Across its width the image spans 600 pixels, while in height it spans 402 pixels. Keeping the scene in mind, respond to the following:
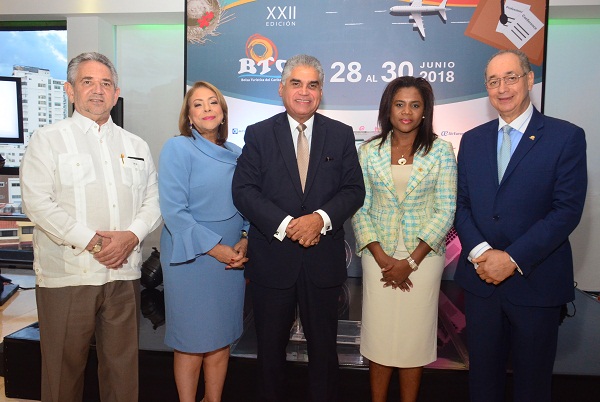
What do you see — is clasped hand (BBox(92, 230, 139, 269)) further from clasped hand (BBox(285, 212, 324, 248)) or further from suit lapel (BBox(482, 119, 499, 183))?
suit lapel (BBox(482, 119, 499, 183))

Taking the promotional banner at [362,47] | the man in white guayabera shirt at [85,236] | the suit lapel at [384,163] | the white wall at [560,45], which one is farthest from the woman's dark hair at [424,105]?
the white wall at [560,45]

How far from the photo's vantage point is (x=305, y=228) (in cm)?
212

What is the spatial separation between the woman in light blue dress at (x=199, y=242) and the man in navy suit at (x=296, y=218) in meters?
0.16

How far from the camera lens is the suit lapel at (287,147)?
2232 millimetres

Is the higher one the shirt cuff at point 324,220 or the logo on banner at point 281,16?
the logo on banner at point 281,16

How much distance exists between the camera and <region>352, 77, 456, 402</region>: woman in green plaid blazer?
7.70 feet

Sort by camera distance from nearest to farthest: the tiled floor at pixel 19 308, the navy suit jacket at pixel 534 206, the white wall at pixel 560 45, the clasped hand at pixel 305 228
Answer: the navy suit jacket at pixel 534 206 < the clasped hand at pixel 305 228 < the tiled floor at pixel 19 308 < the white wall at pixel 560 45

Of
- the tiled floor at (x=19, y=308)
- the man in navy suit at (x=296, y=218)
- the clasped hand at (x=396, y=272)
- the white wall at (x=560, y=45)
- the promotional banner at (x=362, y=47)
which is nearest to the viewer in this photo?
the man in navy suit at (x=296, y=218)

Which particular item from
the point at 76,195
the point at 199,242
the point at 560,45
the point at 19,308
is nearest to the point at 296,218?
the point at 199,242

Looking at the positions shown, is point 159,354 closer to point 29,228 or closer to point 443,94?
point 443,94

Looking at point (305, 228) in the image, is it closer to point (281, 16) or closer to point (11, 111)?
point (281, 16)

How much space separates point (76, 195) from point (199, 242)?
57cm

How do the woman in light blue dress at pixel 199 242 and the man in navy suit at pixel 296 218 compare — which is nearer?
the man in navy suit at pixel 296 218

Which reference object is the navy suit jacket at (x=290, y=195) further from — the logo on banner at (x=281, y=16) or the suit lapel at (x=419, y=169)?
the logo on banner at (x=281, y=16)
